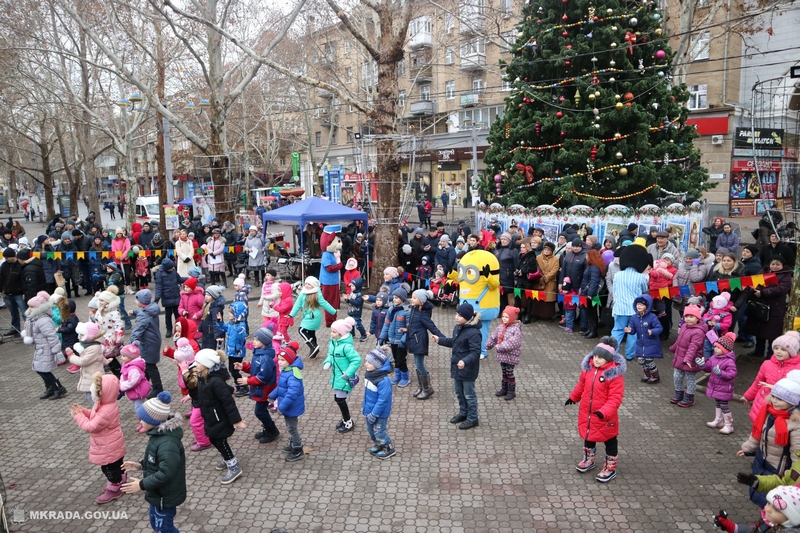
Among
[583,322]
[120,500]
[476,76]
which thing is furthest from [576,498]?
[476,76]

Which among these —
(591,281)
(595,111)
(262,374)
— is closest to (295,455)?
(262,374)

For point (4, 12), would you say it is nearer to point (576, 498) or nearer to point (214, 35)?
point (214, 35)

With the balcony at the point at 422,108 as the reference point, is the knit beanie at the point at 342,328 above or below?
below

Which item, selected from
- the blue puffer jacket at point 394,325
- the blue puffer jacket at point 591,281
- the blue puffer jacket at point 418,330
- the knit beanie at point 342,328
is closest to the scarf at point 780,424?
the blue puffer jacket at point 418,330

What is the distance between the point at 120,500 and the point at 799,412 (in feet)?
20.1

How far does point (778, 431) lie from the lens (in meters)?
4.58

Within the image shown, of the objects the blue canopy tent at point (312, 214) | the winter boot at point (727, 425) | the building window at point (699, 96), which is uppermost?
the building window at point (699, 96)

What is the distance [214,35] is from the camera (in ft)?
59.0

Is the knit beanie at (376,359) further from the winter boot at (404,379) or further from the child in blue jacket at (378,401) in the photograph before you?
the winter boot at (404,379)

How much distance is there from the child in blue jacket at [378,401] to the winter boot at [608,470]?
2.16 metres

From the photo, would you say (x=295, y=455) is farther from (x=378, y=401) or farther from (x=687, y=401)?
(x=687, y=401)

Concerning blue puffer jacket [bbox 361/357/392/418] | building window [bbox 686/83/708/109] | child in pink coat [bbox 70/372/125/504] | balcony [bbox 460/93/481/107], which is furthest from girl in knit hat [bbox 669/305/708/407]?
balcony [bbox 460/93/481/107]

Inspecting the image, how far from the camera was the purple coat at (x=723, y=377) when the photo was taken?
6.15 m

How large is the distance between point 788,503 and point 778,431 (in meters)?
1.32
